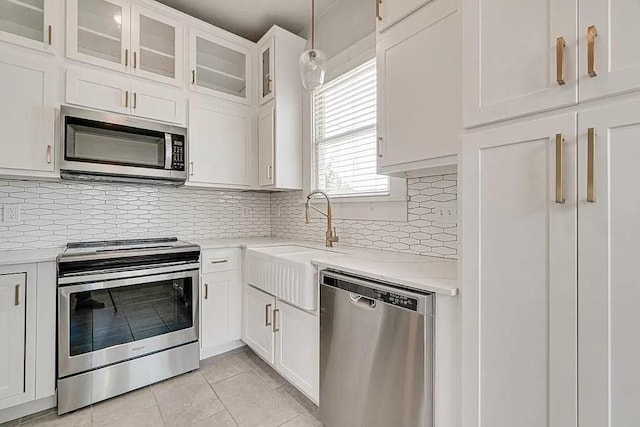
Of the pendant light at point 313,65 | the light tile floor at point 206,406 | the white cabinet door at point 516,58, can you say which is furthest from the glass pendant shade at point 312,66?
the light tile floor at point 206,406

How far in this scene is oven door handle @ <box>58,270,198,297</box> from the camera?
6.16 ft

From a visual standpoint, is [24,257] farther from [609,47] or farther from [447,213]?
[609,47]

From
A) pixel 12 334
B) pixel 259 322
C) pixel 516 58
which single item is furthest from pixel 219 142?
pixel 516 58

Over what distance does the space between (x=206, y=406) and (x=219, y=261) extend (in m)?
1.02

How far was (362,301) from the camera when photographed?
1498 mm

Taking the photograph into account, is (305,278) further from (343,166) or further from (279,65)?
(279,65)

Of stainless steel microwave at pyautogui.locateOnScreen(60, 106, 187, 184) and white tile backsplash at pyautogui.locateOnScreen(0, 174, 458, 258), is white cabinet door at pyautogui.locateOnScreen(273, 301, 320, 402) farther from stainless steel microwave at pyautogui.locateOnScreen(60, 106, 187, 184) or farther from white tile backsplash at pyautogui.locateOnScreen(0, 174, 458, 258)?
stainless steel microwave at pyautogui.locateOnScreen(60, 106, 187, 184)

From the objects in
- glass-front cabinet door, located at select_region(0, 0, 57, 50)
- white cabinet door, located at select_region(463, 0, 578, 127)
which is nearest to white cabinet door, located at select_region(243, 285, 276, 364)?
white cabinet door, located at select_region(463, 0, 578, 127)

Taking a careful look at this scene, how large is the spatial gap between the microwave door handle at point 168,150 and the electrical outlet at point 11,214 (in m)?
1.03

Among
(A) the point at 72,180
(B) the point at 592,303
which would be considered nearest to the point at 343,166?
(B) the point at 592,303

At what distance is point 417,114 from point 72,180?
8.32 ft

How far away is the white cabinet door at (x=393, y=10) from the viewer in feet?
5.05

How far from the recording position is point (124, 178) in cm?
235

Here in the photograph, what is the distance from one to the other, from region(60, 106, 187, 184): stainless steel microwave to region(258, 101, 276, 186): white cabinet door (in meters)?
0.69
